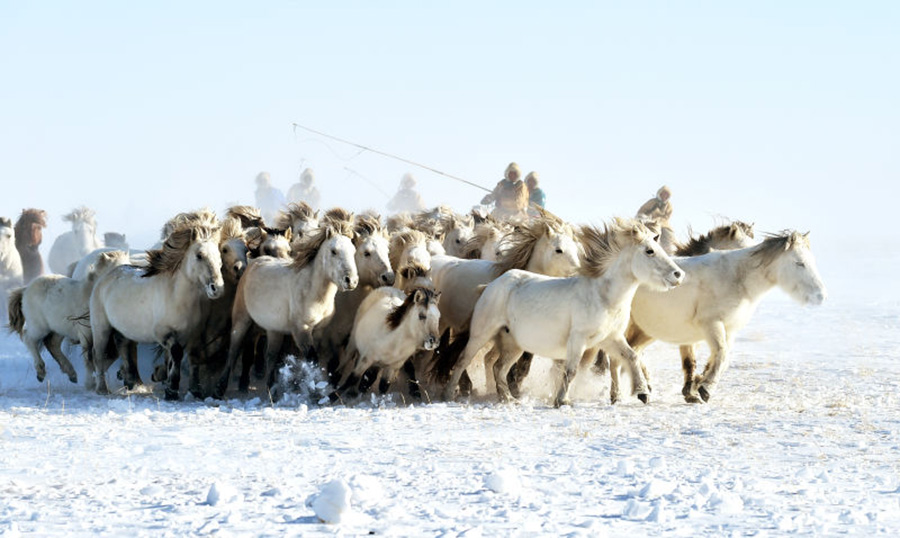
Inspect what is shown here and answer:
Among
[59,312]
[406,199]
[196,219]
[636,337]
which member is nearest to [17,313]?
A: [59,312]

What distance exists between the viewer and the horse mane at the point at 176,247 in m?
10.5

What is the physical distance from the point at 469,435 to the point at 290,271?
325 cm

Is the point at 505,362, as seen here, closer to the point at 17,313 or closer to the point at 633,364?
the point at 633,364

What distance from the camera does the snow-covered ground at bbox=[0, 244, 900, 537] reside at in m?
5.38

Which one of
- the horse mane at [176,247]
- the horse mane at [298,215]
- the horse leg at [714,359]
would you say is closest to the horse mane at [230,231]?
the horse mane at [176,247]

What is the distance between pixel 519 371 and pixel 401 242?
181 cm

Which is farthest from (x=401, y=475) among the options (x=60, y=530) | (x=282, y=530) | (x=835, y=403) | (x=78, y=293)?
(x=78, y=293)

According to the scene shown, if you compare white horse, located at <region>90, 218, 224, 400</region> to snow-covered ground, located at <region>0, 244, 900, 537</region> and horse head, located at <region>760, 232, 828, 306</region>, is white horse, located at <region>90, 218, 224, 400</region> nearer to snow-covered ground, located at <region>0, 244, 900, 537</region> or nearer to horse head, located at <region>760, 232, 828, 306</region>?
snow-covered ground, located at <region>0, 244, 900, 537</region>

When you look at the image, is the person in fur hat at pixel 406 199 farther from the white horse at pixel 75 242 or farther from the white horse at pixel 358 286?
the white horse at pixel 358 286

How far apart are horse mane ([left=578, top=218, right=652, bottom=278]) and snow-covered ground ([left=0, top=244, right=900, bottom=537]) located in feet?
3.78

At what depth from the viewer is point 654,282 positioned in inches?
359

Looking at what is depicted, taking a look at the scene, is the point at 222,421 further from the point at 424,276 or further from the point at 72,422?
the point at 424,276

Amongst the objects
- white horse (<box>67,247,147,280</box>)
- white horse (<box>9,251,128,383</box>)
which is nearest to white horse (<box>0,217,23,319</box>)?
white horse (<box>67,247,147,280</box>)

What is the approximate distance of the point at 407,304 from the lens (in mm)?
9719
